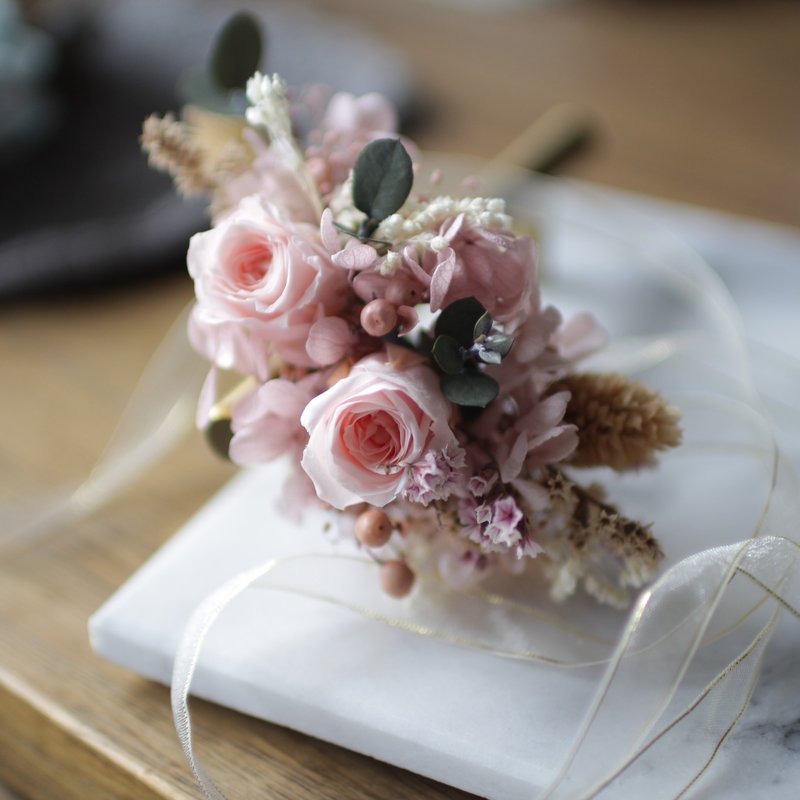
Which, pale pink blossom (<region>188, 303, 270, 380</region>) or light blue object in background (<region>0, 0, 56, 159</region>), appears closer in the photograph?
pale pink blossom (<region>188, 303, 270, 380</region>)

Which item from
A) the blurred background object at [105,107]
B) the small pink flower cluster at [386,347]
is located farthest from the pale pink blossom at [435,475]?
the blurred background object at [105,107]

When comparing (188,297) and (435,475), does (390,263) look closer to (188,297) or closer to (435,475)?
(435,475)

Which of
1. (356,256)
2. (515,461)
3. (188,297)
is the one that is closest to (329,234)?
(356,256)

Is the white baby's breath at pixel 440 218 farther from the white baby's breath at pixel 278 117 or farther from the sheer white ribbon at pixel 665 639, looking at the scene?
the sheer white ribbon at pixel 665 639

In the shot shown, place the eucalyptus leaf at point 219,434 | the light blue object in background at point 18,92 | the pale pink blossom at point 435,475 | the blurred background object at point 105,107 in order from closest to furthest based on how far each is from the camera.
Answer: the pale pink blossom at point 435,475, the eucalyptus leaf at point 219,434, the blurred background object at point 105,107, the light blue object in background at point 18,92

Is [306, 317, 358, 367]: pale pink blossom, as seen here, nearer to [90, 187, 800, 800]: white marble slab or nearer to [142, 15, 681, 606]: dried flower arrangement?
[142, 15, 681, 606]: dried flower arrangement

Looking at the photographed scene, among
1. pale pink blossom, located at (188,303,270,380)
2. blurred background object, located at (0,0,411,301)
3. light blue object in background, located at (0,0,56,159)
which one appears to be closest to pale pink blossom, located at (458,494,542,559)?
pale pink blossom, located at (188,303,270,380)
